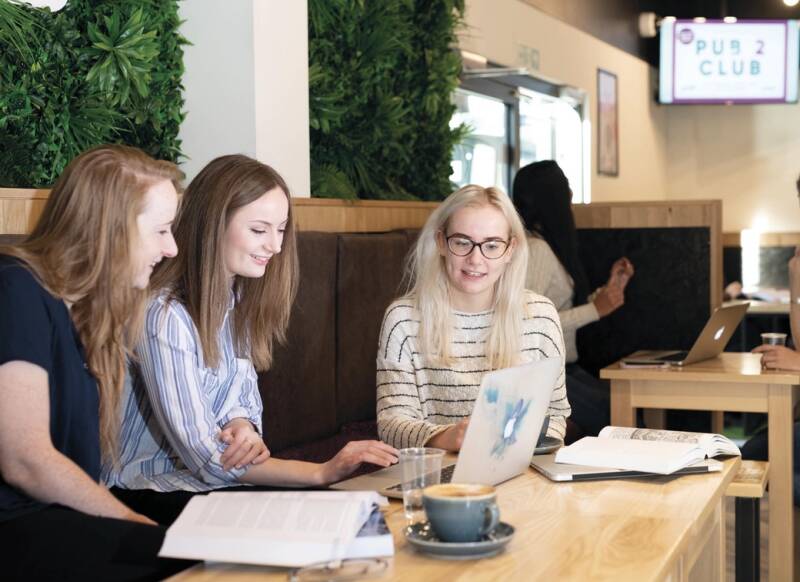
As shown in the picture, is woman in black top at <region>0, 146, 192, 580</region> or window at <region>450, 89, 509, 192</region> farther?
window at <region>450, 89, 509, 192</region>

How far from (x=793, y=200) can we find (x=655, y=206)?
17.5 feet

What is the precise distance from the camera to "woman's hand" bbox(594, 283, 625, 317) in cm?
473

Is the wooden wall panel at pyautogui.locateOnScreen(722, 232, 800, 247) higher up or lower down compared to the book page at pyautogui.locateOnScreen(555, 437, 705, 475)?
higher up

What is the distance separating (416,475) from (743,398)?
2254mm

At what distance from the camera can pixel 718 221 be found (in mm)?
5152

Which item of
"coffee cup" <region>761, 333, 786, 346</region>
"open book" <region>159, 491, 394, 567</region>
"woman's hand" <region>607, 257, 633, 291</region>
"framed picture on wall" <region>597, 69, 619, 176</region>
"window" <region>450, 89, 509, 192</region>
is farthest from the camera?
"framed picture on wall" <region>597, 69, 619, 176</region>

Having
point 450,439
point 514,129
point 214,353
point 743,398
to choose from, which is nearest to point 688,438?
point 450,439

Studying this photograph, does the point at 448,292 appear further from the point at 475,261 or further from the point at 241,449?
the point at 241,449

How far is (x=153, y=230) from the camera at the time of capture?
7.02 feet

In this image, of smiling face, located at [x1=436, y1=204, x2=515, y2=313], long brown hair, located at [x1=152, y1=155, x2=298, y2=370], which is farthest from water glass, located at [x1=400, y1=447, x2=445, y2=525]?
smiling face, located at [x1=436, y1=204, x2=515, y2=313]

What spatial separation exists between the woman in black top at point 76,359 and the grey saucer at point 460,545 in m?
0.42

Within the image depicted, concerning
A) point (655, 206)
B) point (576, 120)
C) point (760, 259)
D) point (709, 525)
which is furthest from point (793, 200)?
point (709, 525)

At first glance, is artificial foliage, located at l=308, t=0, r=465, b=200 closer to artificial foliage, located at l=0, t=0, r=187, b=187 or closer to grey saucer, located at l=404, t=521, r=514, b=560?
artificial foliage, located at l=0, t=0, r=187, b=187

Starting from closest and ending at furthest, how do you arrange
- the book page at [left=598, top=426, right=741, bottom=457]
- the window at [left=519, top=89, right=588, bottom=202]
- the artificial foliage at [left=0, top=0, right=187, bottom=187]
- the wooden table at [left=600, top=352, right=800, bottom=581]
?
the book page at [left=598, top=426, right=741, bottom=457] → the artificial foliage at [left=0, top=0, right=187, bottom=187] → the wooden table at [left=600, top=352, right=800, bottom=581] → the window at [left=519, top=89, right=588, bottom=202]
